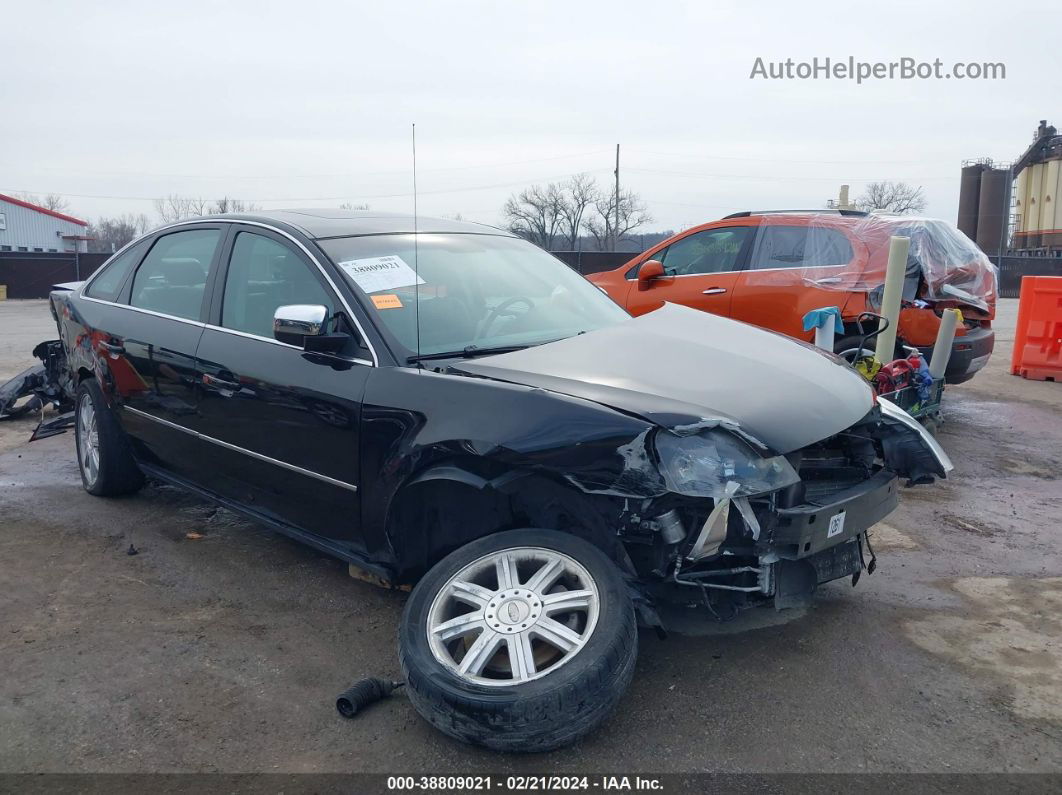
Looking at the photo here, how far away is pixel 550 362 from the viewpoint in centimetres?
333

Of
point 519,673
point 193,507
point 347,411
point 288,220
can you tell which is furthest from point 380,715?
point 193,507

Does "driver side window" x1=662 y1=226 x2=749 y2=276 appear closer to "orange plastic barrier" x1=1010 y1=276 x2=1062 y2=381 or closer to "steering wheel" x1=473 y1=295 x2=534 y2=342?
"steering wheel" x1=473 y1=295 x2=534 y2=342

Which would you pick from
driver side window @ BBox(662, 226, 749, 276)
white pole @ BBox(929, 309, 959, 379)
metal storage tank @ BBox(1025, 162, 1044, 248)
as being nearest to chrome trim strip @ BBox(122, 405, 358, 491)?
driver side window @ BBox(662, 226, 749, 276)

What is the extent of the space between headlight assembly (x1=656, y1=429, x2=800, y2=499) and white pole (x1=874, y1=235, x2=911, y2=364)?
13.2ft

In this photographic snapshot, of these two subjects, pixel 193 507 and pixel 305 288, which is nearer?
pixel 305 288

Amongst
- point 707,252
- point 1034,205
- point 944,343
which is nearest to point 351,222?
point 707,252

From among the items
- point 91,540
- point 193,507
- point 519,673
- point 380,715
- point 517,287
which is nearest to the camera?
point 519,673

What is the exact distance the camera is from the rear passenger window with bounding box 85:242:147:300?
5086 millimetres

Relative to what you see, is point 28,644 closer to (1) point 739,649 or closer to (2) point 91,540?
(2) point 91,540

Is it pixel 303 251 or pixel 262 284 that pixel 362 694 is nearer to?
pixel 303 251

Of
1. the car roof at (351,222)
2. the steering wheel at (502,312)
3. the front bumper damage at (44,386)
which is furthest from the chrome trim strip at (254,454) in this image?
the front bumper damage at (44,386)

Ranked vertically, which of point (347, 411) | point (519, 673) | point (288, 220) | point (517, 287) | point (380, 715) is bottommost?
point (380, 715)

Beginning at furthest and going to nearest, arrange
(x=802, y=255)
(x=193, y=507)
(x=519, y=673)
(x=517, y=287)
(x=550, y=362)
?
1. (x=802, y=255)
2. (x=193, y=507)
3. (x=517, y=287)
4. (x=550, y=362)
5. (x=519, y=673)

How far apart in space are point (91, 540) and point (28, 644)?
4.15 feet
